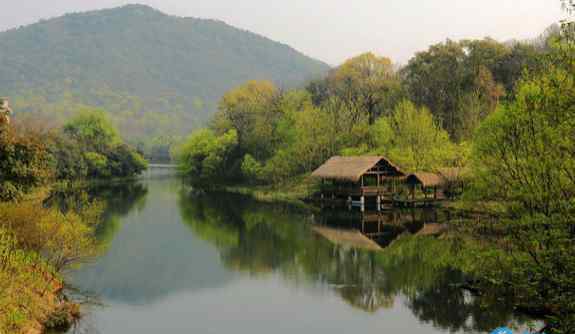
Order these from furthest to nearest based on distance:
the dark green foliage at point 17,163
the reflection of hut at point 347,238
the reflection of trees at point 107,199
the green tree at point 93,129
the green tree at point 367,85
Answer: the green tree at point 93,129 < the green tree at point 367,85 < the reflection of trees at point 107,199 < the reflection of hut at point 347,238 < the dark green foliage at point 17,163

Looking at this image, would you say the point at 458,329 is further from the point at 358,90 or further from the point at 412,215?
the point at 358,90

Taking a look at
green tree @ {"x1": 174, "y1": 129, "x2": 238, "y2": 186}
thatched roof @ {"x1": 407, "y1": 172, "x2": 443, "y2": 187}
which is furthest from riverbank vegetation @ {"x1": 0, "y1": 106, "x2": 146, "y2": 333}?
green tree @ {"x1": 174, "y1": 129, "x2": 238, "y2": 186}

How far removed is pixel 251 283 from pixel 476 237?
43.5 ft

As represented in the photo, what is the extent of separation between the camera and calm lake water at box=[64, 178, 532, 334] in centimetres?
1892

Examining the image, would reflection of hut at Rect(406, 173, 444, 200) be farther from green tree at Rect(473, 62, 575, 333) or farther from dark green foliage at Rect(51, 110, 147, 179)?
dark green foliage at Rect(51, 110, 147, 179)

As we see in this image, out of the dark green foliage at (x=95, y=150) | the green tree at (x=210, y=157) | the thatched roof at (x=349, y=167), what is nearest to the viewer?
the thatched roof at (x=349, y=167)

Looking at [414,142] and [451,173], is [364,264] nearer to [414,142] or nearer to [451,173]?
[451,173]

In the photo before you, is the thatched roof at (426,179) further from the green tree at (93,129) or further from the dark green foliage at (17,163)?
the green tree at (93,129)

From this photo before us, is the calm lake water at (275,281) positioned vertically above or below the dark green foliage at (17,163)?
below

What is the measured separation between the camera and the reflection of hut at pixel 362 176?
4522 cm

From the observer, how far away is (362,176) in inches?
1812

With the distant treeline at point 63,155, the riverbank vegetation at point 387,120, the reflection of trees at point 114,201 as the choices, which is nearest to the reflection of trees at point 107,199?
the reflection of trees at point 114,201

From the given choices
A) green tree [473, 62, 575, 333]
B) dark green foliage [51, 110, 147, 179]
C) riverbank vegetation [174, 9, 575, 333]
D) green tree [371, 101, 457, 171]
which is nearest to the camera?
green tree [473, 62, 575, 333]

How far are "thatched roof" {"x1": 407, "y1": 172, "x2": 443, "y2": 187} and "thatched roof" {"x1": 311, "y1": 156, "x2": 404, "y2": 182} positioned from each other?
63.0 inches
